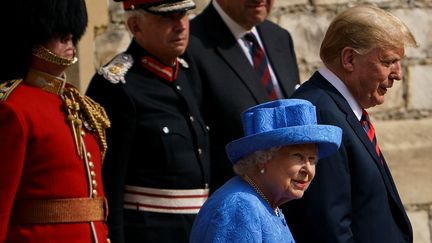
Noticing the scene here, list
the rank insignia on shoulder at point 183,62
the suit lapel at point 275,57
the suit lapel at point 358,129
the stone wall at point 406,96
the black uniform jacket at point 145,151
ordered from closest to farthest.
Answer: the suit lapel at point 358,129, the black uniform jacket at point 145,151, the rank insignia on shoulder at point 183,62, the suit lapel at point 275,57, the stone wall at point 406,96

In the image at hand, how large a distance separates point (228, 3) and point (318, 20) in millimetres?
1383

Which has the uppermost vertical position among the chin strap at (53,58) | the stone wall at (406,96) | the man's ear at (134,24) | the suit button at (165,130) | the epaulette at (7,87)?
the chin strap at (53,58)

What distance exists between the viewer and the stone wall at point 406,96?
850 cm

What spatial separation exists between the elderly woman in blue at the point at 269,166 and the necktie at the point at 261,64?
197 cm

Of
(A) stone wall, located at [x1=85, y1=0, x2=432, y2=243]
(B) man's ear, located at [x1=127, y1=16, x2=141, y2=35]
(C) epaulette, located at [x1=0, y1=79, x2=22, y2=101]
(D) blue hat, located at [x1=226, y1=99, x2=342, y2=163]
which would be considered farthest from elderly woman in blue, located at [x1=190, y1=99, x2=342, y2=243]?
(A) stone wall, located at [x1=85, y1=0, x2=432, y2=243]

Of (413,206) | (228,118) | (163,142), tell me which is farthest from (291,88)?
(413,206)

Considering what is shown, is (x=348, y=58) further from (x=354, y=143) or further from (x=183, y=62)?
(x=183, y=62)

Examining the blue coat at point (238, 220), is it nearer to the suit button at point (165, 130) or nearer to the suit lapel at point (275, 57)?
the suit button at point (165, 130)

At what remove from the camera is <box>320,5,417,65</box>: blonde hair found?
598 centimetres

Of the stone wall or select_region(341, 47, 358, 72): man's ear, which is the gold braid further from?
the stone wall

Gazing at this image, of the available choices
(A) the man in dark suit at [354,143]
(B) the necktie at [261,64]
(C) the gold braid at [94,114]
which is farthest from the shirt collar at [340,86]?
(B) the necktie at [261,64]

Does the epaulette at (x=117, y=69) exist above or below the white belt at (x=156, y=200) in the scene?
above

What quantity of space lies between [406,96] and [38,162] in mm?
3635

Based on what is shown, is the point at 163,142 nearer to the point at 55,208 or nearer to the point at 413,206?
the point at 55,208
